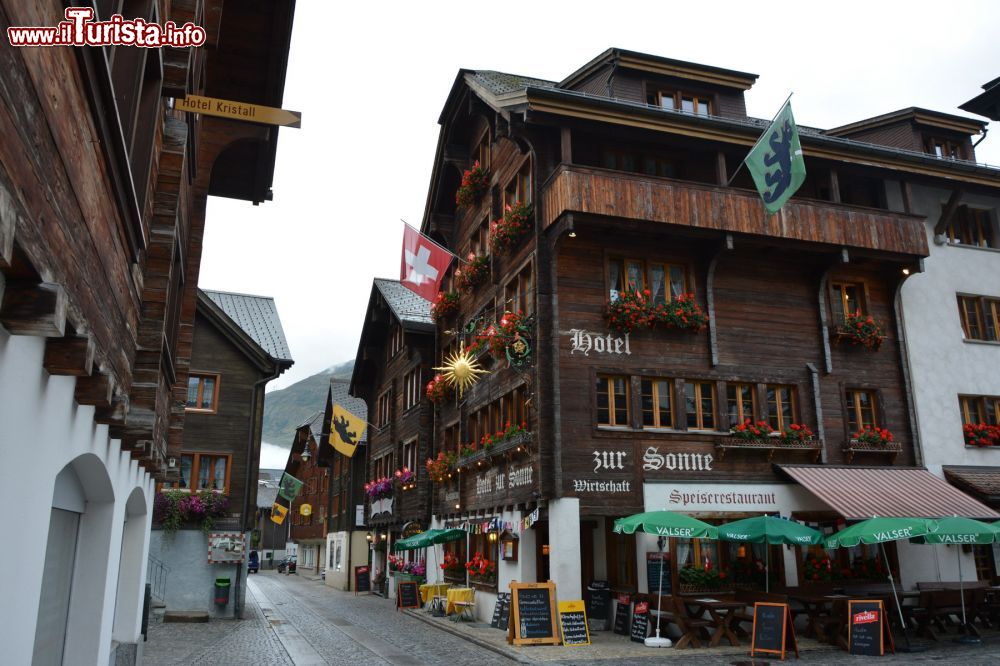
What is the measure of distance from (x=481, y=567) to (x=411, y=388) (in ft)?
39.0

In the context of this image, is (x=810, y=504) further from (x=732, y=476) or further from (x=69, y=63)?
A: (x=69, y=63)

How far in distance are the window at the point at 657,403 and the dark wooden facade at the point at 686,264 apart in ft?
0.62

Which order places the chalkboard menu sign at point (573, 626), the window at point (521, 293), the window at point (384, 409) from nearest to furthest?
the chalkboard menu sign at point (573, 626) → the window at point (521, 293) → the window at point (384, 409)

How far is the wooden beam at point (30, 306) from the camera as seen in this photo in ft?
10.8

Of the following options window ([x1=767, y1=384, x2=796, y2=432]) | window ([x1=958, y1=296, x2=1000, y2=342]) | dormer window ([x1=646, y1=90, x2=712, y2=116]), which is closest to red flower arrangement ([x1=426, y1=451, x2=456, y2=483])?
window ([x1=767, y1=384, x2=796, y2=432])

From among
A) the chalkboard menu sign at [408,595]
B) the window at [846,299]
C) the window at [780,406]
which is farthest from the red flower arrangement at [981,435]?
the chalkboard menu sign at [408,595]

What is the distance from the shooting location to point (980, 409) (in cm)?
2334

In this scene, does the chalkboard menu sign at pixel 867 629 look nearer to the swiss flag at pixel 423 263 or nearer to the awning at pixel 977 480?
the awning at pixel 977 480

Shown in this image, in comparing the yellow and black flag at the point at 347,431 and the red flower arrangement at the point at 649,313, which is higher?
the red flower arrangement at the point at 649,313

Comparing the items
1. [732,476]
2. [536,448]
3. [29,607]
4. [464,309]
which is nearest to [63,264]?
[29,607]

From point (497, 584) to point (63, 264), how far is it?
19260mm

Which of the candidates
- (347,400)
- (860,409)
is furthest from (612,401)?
(347,400)

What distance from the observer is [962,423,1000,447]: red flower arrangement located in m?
22.6

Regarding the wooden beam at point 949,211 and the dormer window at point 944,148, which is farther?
the dormer window at point 944,148
